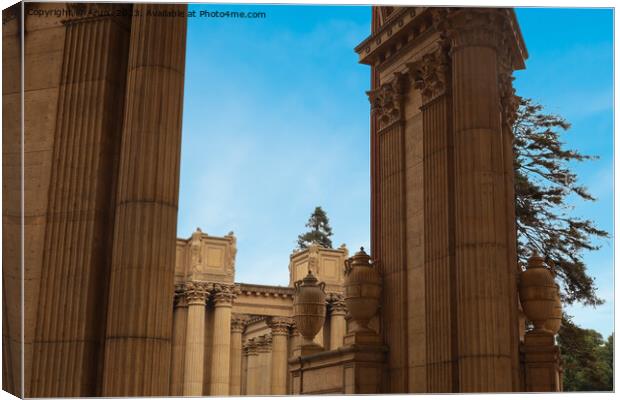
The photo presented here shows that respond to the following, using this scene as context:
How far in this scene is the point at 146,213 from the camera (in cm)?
1215

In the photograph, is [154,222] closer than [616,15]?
Yes

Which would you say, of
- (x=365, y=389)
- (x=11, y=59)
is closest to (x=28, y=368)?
(x=11, y=59)

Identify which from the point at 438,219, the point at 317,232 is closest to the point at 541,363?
the point at 438,219

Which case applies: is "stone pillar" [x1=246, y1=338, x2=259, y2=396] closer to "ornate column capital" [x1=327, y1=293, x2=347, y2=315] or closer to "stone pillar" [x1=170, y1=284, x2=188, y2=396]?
"ornate column capital" [x1=327, y1=293, x2=347, y2=315]

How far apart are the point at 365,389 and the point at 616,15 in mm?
9005

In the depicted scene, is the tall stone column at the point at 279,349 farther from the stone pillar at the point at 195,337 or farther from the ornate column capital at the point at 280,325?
the stone pillar at the point at 195,337

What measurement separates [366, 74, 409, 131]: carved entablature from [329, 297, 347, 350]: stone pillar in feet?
82.9

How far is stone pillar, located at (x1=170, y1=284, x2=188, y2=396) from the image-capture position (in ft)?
133

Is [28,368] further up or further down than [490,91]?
further down

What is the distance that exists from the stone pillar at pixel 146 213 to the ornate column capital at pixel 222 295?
30.7 meters

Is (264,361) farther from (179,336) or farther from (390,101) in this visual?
(390,101)

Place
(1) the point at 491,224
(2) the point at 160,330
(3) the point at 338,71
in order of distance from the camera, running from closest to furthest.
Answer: (2) the point at 160,330 < (1) the point at 491,224 < (3) the point at 338,71

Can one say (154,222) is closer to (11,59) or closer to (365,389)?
(11,59)

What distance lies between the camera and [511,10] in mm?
17375
